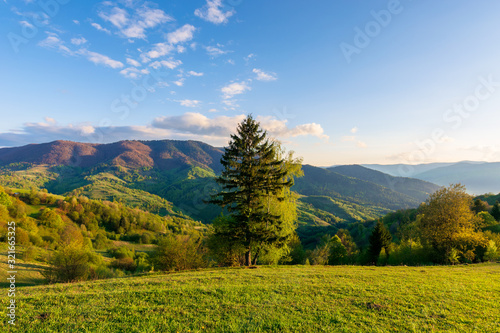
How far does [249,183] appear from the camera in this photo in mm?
24922

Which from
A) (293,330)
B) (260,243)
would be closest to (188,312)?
(293,330)

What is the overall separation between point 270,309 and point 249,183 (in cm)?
1585

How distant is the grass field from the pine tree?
11.8m

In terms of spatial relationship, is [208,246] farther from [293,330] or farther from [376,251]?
[376,251]

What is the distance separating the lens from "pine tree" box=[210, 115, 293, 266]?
25016 mm

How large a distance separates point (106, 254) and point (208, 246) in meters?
70.9

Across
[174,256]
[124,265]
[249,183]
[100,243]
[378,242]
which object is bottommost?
[100,243]

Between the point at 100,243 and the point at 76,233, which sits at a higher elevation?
the point at 76,233

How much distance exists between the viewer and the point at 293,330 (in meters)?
8.06

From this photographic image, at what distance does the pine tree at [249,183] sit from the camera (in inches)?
985

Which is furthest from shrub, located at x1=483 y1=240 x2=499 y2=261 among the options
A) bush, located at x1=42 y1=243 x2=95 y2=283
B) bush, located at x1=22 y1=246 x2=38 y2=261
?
bush, located at x1=22 y1=246 x2=38 y2=261

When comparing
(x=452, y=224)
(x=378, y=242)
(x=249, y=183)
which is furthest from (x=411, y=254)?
(x=249, y=183)

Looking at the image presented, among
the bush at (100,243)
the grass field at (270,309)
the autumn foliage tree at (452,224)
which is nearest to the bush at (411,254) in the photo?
the autumn foliage tree at (452,224)

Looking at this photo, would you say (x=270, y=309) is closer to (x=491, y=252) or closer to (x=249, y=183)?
(x=249, y=183)
